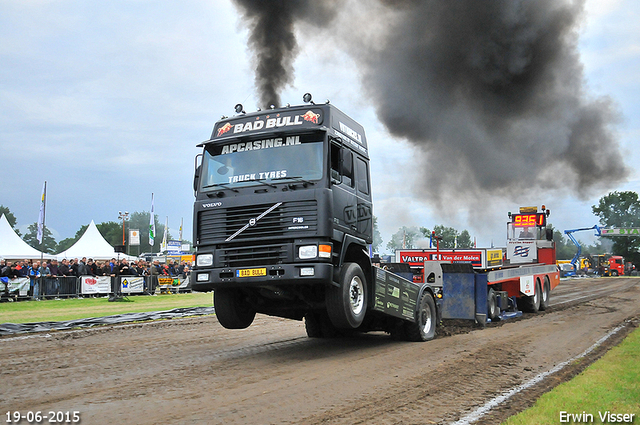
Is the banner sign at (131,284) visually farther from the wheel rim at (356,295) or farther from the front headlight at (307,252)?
the front headlight at (307,252)

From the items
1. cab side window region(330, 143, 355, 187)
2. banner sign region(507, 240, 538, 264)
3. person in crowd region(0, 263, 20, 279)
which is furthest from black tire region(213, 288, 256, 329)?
person in crowd region(0, 263, 20, 279)

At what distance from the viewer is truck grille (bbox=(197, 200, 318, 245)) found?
8.16m

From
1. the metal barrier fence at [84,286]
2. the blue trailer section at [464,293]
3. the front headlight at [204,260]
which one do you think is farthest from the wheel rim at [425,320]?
the metal barrier fence at [84,286]

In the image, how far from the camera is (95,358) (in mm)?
8922

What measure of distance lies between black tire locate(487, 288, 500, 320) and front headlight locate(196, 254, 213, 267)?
764cm

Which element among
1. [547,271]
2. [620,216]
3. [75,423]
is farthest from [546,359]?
[620,216]

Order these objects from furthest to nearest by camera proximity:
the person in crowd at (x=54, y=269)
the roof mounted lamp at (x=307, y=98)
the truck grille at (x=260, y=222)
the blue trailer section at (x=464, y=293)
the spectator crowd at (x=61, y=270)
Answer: the person in crowd at (x=54, y=269), the spectator crowd at (x=61, y=270), the blue trailer section at (x=464, y=293), the roof mounted lamp at (x=307, y=98), the truck grille at (x=260, y=222)

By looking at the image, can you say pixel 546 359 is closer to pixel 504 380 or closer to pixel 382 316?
pixel 504 380

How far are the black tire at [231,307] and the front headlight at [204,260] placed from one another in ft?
2.45

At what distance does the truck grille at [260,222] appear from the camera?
8164mm

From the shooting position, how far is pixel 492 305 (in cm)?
1384

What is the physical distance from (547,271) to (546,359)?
36.7ft

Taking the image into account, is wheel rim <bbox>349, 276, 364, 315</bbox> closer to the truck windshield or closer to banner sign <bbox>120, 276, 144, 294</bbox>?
the truck windshield

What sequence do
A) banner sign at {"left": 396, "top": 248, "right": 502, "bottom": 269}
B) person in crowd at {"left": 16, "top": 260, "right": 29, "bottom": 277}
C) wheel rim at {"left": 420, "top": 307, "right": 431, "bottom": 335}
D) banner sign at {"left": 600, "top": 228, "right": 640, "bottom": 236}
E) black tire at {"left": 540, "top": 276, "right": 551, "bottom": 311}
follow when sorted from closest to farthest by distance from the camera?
wheel rim at {"left": 420, "top": 307, "right": 431, "bottom": 335}, banner sign at {"left": 396, "top": 248, "right": 502, "bottom": 269}, black tire at {"left": 540, "top": 276, "right": 551, "bottom": 311}, person in crowd at {"left": 16, "top": 260, "right": 29, "bottom": 277}, banner sign at {"left": 600, "top": 228, "right": 640, "bottom": 236}
